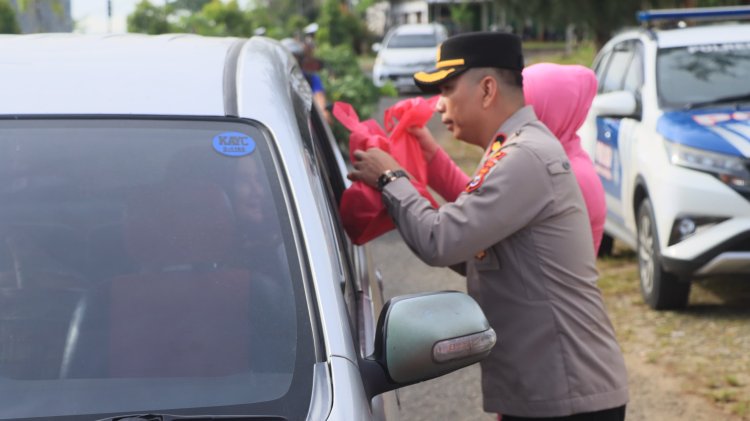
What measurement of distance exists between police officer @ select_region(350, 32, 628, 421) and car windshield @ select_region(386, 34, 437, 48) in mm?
26373

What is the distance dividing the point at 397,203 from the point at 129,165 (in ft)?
2.36

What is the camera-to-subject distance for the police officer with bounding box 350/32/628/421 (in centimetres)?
283

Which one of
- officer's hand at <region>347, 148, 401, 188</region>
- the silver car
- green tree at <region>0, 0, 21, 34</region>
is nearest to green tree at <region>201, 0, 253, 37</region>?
green tree at <region>0, 0, 21, 34</region>

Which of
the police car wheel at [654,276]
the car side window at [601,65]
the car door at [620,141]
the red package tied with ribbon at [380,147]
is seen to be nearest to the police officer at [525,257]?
the red package tied with ribbon at [380,147]

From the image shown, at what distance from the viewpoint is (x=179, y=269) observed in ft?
7.98

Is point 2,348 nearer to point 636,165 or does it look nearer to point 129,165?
point 129,165

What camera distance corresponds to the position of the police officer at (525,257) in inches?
111

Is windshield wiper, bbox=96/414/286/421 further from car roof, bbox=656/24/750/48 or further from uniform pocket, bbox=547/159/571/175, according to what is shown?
car roof, bbox=656/24/750/48

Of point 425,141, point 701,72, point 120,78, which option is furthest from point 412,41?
point 120,78

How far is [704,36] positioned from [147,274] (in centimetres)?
621

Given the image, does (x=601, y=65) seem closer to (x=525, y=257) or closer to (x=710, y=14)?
(x=710, y=14)

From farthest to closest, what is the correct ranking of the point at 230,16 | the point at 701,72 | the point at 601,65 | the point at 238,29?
the point at 230,16 < the point at 238,29 < the point at 601,65 < the point at 701,72

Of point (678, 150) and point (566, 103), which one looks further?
point (678, 150)

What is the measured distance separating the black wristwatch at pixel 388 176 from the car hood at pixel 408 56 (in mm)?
24504
